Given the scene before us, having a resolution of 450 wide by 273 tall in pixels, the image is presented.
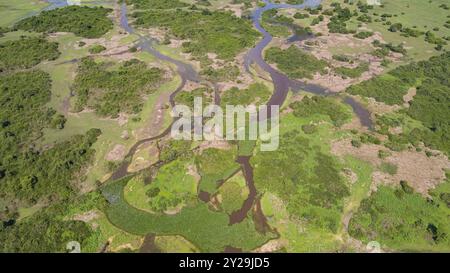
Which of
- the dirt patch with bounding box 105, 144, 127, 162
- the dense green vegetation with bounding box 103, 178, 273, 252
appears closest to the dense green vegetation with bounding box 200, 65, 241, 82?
the dirt patch with bounding box 105, 144, 127, 162

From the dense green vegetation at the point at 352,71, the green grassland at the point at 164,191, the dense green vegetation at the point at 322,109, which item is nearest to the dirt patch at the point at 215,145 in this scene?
the green grassland at the point at 164,191

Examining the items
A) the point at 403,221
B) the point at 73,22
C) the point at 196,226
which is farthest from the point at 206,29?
the point at 403,221

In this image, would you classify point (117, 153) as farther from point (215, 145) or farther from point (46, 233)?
point (46, 233)

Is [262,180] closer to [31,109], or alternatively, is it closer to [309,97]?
[309,97]

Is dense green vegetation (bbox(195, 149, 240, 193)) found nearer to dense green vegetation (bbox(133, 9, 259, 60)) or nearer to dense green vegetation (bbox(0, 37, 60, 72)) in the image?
dense green vegetation (bbox(133, 9, 259, 60))

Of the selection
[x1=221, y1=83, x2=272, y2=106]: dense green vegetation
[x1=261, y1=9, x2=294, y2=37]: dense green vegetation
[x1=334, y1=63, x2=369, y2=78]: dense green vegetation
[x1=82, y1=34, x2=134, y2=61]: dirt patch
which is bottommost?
[x1=221, y1=83, x2=272, y2=106]: dense green vegetation

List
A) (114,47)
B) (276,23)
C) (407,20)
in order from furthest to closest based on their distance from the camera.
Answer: (407,20), (276,23), (114,47)
